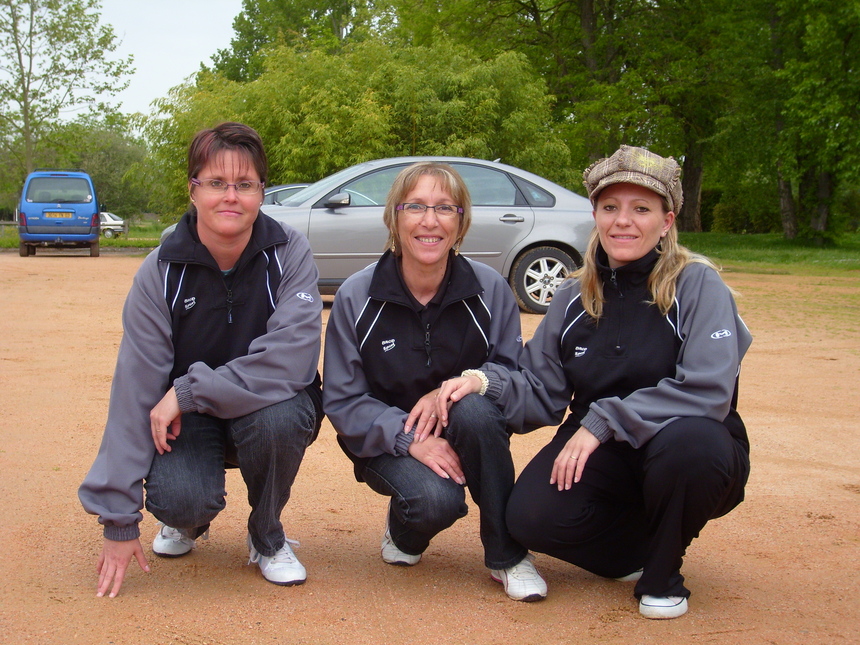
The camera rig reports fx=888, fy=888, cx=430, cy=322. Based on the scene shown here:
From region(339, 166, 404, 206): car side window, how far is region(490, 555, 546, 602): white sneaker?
6926 millimetres

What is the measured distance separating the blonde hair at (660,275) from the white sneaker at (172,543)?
1.68 meters

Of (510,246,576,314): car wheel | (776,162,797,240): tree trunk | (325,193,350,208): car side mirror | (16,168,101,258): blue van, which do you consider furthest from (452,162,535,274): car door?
(776,162,797,240): tree trunk

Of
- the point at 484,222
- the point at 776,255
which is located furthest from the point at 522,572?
the point at 776,255

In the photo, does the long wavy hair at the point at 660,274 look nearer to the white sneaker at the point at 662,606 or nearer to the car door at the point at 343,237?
the white sneaker at the point at 662,606

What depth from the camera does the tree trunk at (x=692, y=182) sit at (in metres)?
31.4

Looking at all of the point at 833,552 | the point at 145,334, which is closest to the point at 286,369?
the point at 145,334

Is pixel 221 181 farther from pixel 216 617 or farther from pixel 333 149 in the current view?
pixel 333 149

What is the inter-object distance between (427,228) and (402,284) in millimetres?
216

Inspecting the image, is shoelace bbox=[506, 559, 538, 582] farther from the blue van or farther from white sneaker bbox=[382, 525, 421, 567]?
the blue van

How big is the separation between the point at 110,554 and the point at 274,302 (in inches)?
38.6

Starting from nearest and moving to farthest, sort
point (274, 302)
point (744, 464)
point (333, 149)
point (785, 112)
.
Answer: point (744, 464) → point (274, 302) → point (333, 149) → point (785, 112)

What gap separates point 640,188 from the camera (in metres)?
3.03

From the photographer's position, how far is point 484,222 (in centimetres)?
968

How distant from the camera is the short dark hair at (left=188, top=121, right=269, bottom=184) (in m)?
3.05
